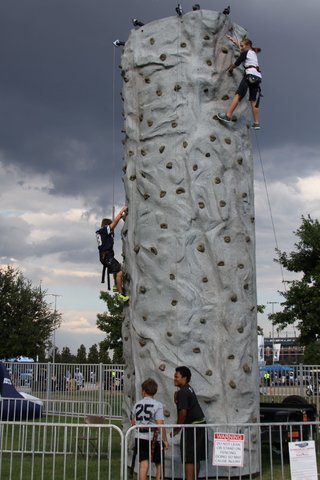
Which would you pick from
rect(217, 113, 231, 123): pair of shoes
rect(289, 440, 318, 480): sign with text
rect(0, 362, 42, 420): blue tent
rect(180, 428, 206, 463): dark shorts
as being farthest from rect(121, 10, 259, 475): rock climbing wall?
rect(0, 362, 42, 420): blue tent

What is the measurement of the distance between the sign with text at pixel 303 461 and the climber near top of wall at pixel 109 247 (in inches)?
210

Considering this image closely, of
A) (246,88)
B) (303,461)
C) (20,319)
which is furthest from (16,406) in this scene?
(20,319)

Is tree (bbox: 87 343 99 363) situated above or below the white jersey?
above

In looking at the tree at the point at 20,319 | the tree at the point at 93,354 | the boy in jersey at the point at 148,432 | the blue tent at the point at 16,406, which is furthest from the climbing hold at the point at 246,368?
the tree at the point at 93,354

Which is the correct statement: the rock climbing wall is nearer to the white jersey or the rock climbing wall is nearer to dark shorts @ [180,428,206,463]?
dark shorts @ [180,428,206,463]

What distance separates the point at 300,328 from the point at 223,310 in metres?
19.6

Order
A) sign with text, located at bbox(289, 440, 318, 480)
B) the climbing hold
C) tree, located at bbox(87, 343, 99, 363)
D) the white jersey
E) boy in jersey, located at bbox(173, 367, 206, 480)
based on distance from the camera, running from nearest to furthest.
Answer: sign with text, located at bbox(289, 440, 318, 480) → the white jersey → boy in jersey, located at bbox(173, 367, 206, 480) → the climbing hold → tree, located at bbox(87, 343, 99, 363)

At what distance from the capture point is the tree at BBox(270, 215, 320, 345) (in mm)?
29531

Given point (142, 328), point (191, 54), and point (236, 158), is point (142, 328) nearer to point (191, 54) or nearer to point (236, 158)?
point (236, 158)

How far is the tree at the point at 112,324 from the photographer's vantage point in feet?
158

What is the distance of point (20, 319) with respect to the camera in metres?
45.0

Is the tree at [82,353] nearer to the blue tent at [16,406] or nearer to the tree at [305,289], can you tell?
the tree at [305,289]

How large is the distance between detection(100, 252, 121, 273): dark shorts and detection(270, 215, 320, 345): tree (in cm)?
1769

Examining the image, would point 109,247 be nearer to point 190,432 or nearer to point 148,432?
point 190,432
